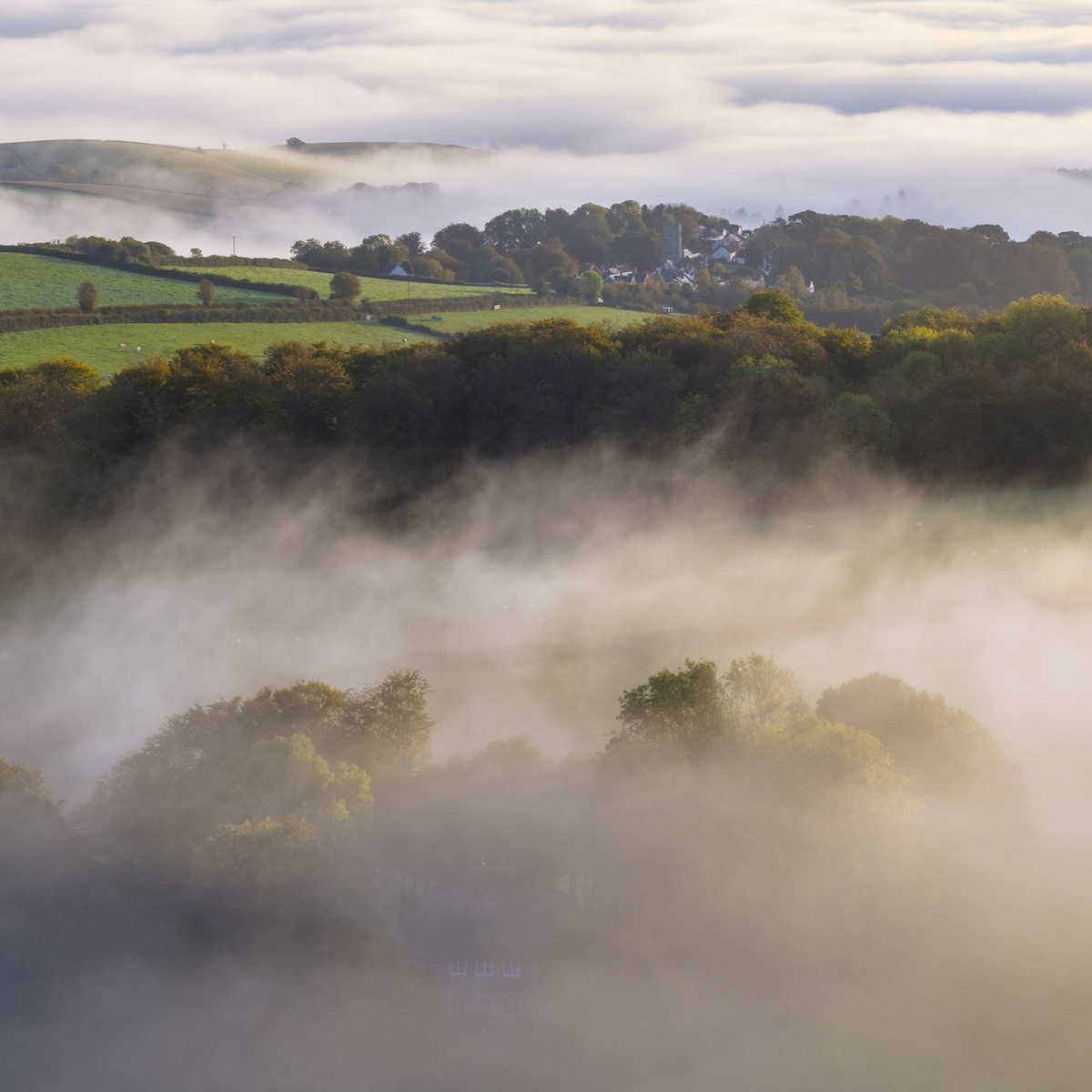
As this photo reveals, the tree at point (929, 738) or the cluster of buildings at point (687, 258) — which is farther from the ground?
the cluster of buildings at point (687, 258)

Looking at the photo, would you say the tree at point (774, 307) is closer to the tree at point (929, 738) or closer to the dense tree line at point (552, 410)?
the dense tree line at point (552, 410)

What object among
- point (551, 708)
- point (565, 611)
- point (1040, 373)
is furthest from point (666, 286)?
point (551, 708)

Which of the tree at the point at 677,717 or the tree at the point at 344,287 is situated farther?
the tree at the point at 344,287

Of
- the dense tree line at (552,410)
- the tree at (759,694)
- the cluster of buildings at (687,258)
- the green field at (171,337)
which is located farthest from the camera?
the cluster of buildings at (687,258)

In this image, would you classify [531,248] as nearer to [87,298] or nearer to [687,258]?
[687,258]

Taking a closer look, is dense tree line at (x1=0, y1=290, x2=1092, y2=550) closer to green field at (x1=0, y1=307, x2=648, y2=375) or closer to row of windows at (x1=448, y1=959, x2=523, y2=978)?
green field at (x1=0, y1=307, x2=648, y2=375)

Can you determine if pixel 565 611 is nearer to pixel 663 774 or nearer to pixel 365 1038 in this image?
pixel 663 774

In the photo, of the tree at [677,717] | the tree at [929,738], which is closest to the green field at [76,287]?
the tree at [677,717]
